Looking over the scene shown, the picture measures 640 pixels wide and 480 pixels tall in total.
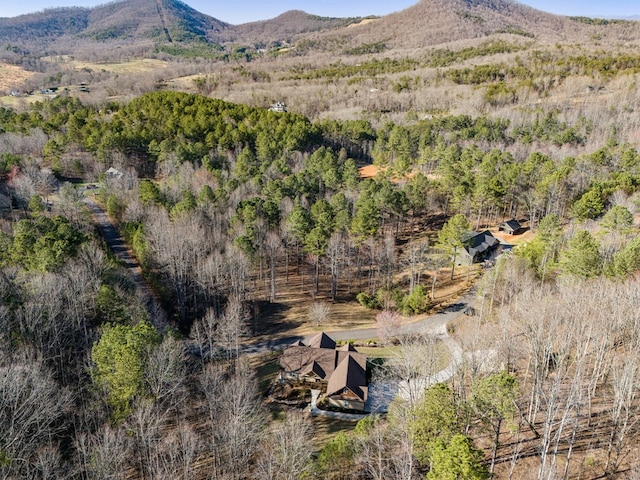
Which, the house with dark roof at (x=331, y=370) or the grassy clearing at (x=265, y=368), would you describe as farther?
the grassy clearing at (x=265, y=368)

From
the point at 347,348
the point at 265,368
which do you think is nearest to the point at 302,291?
the point at 347,348

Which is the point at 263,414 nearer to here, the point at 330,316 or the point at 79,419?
the point at 79,419

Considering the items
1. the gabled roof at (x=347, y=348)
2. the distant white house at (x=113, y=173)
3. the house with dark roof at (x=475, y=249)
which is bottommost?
the gabled roof at (x=347, y=348)

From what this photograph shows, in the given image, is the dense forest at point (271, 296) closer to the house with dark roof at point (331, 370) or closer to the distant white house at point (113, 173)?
the distant white house at point (113, 173)

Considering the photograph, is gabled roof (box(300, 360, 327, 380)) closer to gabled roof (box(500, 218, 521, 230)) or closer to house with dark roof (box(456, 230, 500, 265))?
house with dark roof (box(456, 230, 500, 265))

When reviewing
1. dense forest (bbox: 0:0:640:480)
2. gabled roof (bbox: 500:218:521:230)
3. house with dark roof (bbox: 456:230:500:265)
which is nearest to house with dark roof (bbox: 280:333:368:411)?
dense forest (bbox: 0:0:640:480)

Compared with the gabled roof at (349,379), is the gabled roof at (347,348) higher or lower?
lower

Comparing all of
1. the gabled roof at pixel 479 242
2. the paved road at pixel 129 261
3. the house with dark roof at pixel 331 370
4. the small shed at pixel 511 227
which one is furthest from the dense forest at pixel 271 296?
the gabled roof at pixel 479 242
